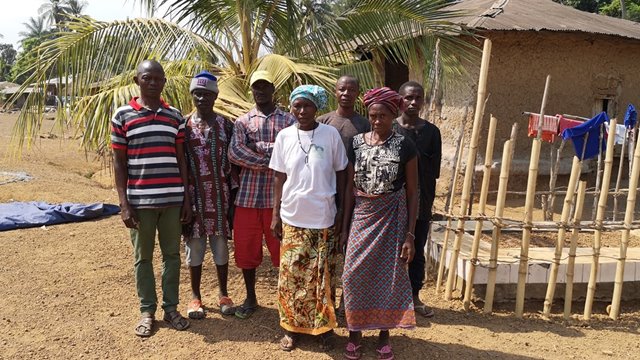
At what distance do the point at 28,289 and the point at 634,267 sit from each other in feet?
16.2

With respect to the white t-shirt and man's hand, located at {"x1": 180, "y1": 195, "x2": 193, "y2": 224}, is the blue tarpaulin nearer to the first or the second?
man's hand, located at {"x1": 180, "y1": 195, "x2": 193, "y2": 224}

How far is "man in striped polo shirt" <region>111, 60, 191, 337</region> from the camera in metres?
3.08

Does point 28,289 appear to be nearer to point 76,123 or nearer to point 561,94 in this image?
point 76,123

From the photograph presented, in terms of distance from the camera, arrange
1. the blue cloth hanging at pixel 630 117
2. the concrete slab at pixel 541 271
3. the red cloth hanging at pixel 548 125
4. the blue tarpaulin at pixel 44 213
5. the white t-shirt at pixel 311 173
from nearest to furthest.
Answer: the white t-shirt at pixel 311 173 < the concrete slab at pixel 541 271 < the blue tarpaulin at pixel 44 213 < the blue cloth hanging at pixel 630 117 < the red cloth hanging at pixel 548 125

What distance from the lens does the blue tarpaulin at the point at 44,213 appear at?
619 cm

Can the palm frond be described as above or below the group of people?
above

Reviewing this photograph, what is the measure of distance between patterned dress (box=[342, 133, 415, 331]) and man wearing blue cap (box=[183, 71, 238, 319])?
954mm

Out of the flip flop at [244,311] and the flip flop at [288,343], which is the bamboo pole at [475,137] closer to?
the flip flop at [288,343]

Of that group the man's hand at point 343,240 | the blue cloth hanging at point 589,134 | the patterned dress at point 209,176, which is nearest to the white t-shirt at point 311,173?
the man's hand at point 343,240

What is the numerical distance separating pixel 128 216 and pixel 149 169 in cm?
31

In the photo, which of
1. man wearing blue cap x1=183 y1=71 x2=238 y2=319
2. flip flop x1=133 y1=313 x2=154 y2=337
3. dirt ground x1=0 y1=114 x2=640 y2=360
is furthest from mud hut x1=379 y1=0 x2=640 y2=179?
flip flop x1=133 y1=313 x2=154 y2=337

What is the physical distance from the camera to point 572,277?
12.5 ft

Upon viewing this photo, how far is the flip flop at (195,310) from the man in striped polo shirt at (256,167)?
17.9 inches

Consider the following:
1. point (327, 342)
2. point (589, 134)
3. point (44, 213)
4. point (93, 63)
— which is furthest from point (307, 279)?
point (589, 134)
